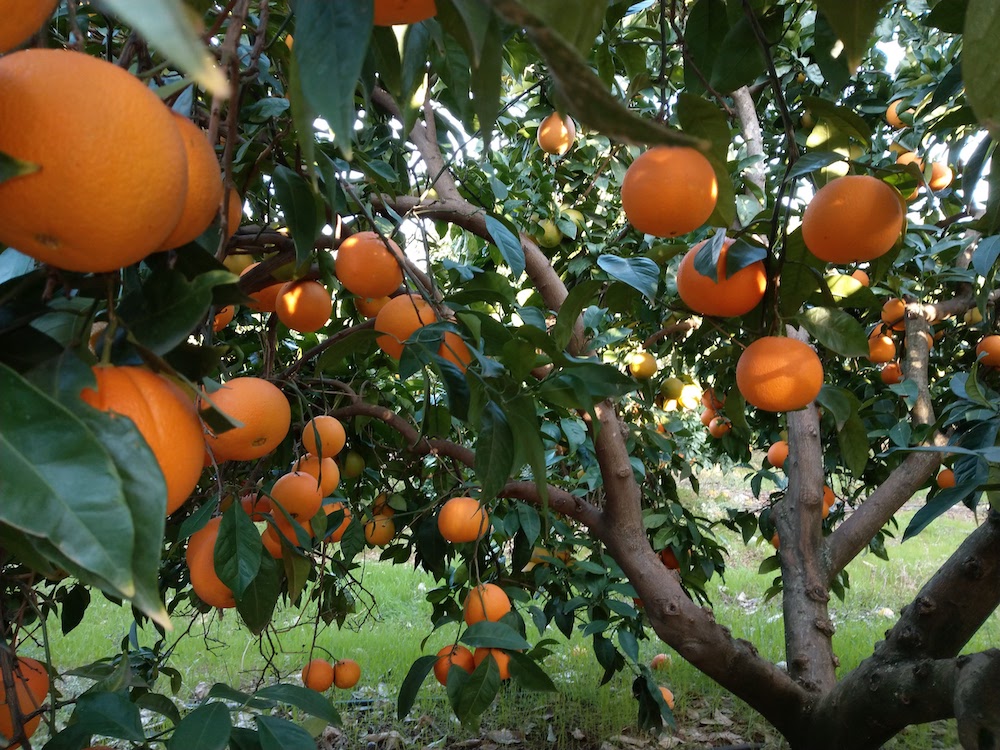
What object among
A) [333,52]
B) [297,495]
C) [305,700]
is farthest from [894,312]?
[333,52]

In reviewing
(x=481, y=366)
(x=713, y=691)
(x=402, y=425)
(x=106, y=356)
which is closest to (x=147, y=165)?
(x=106, y=356)

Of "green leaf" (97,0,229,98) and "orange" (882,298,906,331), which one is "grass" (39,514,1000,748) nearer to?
"orange" (882,298,906,331)

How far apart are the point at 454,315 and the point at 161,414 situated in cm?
→ 48

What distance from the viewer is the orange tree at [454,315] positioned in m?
0.33

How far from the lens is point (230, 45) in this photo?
433 millimetres

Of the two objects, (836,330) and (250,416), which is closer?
(250,416)

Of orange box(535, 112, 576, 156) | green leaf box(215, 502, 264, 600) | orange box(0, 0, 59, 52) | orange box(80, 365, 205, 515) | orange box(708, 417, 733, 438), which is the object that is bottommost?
green leaf box(215, 502, 264, 600)

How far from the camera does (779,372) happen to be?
751 millimetres

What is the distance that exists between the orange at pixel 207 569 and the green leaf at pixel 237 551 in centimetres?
2

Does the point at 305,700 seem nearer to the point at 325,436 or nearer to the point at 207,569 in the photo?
the point at 207,569

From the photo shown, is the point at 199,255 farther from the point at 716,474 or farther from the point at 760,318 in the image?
the point at 716,474

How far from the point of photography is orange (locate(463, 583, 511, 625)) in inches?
52.3

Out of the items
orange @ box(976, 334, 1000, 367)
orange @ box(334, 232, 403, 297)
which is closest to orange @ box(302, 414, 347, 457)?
orange @ box(334, 232, 403, 297)

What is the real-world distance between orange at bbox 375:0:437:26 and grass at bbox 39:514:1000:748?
4.82 feet
